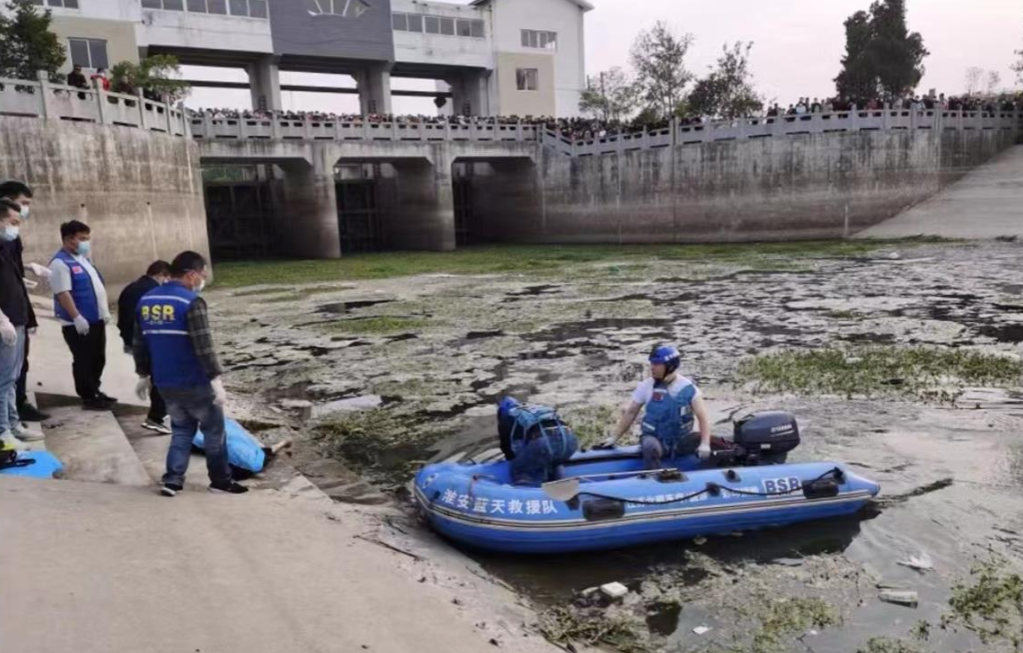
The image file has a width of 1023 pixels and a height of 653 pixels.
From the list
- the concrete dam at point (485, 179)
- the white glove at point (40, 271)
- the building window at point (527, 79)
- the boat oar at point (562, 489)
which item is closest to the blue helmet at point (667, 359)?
the boat oar at point (562, 489)

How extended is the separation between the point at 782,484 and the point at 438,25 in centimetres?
4188

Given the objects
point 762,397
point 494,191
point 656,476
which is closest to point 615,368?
point 762,397

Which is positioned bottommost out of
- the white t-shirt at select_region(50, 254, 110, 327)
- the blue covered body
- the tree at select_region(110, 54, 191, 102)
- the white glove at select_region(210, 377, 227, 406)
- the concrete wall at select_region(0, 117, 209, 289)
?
the blue covered body

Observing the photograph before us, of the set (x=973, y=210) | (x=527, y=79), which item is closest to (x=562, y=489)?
(x=973, y=210)

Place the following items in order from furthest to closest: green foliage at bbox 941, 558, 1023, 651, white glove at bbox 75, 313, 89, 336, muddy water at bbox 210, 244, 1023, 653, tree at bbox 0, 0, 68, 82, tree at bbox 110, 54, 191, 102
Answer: tree at bbox 110, 54, 191, 102
tree at bbox 0, 0, 68, 82
white glove at bbox 75, 313, 89, 336
muddy water at bbox 210, 244, 1023, 653
green foliage at bbox 941, 558, 1023, 651

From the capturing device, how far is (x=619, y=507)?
5.23 metres

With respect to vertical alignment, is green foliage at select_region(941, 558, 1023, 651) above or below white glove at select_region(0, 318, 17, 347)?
below

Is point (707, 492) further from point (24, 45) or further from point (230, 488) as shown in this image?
point (24, 45)

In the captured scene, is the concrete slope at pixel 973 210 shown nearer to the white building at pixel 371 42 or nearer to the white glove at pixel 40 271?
the white building at pixel 371 42

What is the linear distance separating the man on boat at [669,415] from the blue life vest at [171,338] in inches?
137

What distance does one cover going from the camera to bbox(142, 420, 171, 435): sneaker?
23.1 ft

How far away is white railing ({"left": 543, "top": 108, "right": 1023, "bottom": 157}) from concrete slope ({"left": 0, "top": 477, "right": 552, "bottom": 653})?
31.8 metres

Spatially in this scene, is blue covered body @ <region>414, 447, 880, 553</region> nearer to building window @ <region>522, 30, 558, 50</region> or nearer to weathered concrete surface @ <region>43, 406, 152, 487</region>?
weathered concrete surface @ <region>43, 406, 152, 487</region>

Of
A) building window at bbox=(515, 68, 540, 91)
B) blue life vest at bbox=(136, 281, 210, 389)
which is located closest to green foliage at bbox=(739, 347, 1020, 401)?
blue life vest at bbox=(136, 281, 210, 389)
